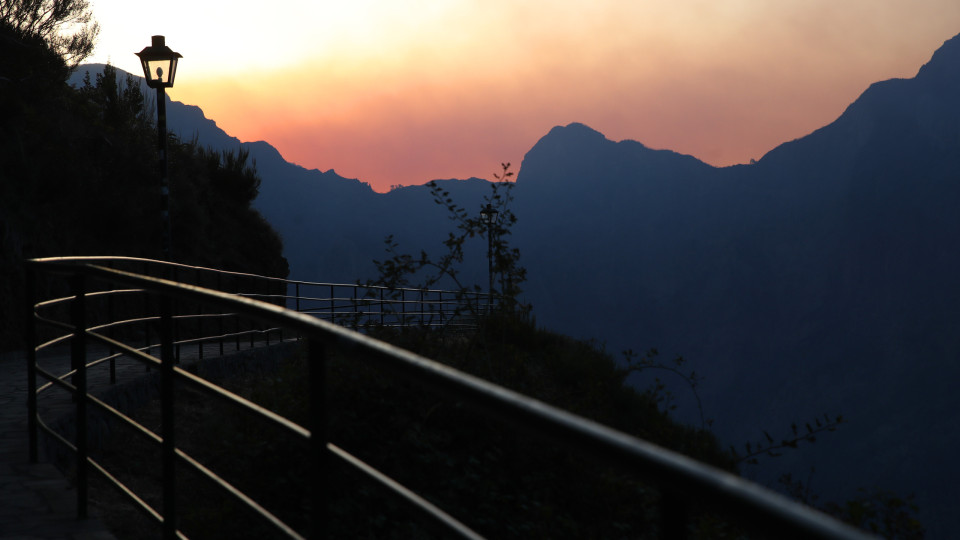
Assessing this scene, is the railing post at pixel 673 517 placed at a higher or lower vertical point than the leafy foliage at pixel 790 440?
higher

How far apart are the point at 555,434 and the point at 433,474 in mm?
5668

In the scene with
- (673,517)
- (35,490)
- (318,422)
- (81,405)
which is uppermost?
(673,517)

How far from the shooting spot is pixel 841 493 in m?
131

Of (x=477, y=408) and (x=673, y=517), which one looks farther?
(x=477, y=408)

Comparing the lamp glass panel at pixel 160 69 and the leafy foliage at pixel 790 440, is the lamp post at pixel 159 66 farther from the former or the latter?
the leafy foliage at pixel 790 440

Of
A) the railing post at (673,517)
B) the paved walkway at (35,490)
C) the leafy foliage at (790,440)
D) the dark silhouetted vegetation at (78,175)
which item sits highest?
the dark silhouetted vegetation at (78,175)

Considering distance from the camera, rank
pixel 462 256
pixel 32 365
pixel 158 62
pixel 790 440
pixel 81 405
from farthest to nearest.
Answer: pixel 158 62
pixel 462 256
pixel 790 440
pixel 32 365
pixel 81 405

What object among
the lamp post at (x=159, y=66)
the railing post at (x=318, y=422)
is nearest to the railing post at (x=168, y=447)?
the railing post at (x=318, y=422)

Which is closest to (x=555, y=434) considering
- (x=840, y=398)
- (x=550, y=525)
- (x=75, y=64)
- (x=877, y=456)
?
(x=550, y=525)

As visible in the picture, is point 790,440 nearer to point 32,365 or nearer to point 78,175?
point 32,365

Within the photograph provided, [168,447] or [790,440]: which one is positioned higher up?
[168,447]

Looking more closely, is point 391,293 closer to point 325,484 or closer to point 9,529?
point 9,529

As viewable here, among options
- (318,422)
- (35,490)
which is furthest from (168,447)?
(35,490)

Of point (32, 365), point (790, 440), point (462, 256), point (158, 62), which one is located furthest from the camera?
point (158, 62)
